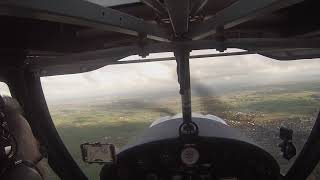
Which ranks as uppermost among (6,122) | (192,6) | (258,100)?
(192,6)

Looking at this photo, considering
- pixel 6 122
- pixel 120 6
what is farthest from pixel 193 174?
pixel 6 122

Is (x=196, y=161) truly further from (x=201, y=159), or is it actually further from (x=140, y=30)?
(x=140, y=30)

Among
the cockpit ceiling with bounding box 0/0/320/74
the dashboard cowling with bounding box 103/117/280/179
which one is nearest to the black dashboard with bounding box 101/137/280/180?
the dashboard cowling with bounding box 103/117/280/179

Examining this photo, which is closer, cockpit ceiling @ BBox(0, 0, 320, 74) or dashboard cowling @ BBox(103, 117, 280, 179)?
cockpit ceiling @ BBox(0, 0, 320, 74)

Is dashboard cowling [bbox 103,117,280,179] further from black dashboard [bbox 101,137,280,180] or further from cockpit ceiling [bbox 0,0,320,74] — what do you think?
cockpit ceiling [bbox 0,0,320,74]

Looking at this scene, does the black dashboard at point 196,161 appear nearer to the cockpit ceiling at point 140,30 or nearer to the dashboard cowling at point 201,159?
the dashboard cowling at point 201,159

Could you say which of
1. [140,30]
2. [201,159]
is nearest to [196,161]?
[201,159]

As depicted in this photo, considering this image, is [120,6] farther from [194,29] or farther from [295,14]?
[295,14]

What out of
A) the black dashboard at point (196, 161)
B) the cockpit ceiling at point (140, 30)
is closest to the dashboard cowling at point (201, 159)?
the black dashboard at point (196, 161)
